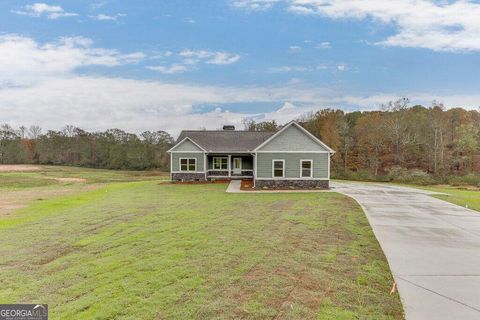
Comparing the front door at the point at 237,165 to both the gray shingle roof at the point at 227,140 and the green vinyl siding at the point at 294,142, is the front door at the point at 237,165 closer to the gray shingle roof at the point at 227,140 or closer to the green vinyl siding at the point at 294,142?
the gray shingle roof at the point at 227,140

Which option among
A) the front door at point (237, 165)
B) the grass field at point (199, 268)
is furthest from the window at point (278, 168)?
the grass field at point (199, 268)

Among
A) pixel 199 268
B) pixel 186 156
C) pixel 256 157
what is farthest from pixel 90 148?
pixel 199 268

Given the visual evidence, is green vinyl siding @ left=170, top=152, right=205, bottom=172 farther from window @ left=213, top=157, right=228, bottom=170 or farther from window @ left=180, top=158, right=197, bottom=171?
window @ left=213, top=157, right=228, bottom=170

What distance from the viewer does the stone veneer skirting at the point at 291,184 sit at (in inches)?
995

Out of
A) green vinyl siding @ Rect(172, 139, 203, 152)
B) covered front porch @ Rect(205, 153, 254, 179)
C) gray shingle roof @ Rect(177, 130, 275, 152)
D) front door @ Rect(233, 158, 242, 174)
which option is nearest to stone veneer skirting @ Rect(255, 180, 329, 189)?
gray shingle roof @ Rect(177, 130, 275, 152)

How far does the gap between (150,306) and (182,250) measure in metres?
2.97

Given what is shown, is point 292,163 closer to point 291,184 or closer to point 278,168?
point 278,168

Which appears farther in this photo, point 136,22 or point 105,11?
point 136,22

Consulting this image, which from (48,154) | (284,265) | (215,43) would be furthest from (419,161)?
(48,154)

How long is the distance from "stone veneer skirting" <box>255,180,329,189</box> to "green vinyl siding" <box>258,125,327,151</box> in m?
2.37

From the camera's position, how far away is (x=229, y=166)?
105 feet

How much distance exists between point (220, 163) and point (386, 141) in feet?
87.8

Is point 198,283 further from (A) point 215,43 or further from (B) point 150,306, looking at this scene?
(A) point 215,43

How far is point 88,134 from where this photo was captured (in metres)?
68.5
